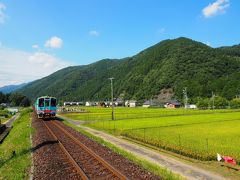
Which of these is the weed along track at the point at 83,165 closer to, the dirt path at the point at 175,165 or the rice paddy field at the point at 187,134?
the dirt path at the point at 175,165

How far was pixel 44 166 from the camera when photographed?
15594 mm

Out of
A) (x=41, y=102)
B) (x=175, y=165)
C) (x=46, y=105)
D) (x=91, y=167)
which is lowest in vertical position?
(x=175, y=165)

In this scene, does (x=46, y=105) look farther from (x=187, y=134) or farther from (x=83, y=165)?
(x=83, y=165)

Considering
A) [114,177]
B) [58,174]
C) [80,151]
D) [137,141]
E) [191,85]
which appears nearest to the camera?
[114,177]

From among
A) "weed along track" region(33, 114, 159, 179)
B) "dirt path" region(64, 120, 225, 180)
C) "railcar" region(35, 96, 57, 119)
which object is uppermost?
"railcar" region(35, 96, 57, 119)

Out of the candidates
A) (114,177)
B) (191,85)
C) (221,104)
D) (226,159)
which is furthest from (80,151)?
(191,85)

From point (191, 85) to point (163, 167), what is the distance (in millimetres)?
176792

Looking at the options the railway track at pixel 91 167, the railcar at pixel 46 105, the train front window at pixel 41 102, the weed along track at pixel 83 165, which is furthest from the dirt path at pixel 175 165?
the train front window at pixel 41 102

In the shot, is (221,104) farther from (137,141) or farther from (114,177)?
(114,177)

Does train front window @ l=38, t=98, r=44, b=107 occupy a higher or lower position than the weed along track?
higher

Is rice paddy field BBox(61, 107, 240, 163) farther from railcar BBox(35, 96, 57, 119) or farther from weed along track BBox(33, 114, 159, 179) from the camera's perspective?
railcar BBox(35, 96, 57, 119)

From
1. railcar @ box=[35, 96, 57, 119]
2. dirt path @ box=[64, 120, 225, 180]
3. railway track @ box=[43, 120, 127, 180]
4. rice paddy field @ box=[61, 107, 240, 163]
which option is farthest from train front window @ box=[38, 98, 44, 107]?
railway track @ box=[43, 120, 127, 180]

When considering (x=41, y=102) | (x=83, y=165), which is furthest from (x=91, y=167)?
(x=41, y=102)

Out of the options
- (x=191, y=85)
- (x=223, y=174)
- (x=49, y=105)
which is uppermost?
(x=191, y=85)
